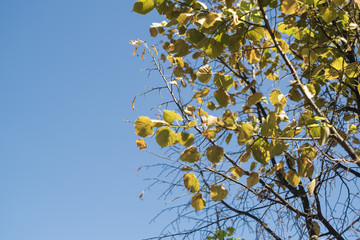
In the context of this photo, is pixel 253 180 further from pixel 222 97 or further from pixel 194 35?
pixel 194 35

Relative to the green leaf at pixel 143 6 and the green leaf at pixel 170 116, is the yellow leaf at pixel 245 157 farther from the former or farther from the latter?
the green leaf at pixel 143 6

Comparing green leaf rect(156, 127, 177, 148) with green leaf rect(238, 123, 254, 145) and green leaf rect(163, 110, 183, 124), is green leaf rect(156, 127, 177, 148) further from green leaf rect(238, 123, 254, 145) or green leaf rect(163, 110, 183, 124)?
green leaf rect(238, 123, 254, 145)

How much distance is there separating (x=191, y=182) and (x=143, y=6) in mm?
833

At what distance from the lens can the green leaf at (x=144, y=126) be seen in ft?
4.62

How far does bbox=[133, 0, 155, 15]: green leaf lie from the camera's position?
61.9 inches

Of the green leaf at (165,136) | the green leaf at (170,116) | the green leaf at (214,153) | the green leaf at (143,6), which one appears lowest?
the green leaf at (214,153)

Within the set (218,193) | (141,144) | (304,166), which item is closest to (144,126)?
(141,144)

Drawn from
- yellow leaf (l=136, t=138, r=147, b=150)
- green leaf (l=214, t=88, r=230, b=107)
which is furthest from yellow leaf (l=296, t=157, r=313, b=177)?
yellow leaf (l=136, t=138, r=147, b=150)

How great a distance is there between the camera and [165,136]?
57.1 inches

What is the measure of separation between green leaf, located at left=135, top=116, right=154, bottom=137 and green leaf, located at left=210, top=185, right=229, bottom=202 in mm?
498

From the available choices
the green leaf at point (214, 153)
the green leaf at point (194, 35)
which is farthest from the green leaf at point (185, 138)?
the green leaf at point (194, 35)

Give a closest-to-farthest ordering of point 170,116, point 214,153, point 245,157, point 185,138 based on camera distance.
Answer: point 170,116
point 185,138
point 214,153
point 245,157

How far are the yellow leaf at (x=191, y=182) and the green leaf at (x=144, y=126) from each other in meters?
0.37

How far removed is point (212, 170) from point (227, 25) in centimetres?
83
